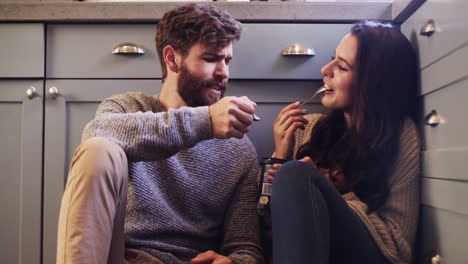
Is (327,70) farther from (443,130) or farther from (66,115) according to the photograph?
(66,115)

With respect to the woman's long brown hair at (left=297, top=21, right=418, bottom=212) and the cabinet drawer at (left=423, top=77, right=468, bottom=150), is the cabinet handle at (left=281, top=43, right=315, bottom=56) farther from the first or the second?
the cabinet drawer at (left=423, top=77, right=468, bottom=150)

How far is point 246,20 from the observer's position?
1.30m

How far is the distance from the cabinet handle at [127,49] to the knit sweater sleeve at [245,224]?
40cm

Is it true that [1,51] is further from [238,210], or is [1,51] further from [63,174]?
[238,210]

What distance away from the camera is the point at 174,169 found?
1109 millimetres

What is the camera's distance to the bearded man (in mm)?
747

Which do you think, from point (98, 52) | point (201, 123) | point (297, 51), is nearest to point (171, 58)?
point (98, 52)

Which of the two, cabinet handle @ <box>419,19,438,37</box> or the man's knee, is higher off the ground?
cabinet handle @ <box>419,19,438,37</box>

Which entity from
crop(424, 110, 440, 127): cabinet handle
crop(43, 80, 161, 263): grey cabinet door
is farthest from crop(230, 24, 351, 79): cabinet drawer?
crop(424, 110, 440, 127): cabinet handle

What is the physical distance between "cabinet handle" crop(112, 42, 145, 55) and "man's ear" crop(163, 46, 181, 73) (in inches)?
3.3

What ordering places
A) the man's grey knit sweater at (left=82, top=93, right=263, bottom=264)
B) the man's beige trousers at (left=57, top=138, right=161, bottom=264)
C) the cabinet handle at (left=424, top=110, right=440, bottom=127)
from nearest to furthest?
1. the man's beige trousers at (left=57, top=138, right=161, bottom=264)
2. the cabinet handle at (left=424, top=110, right=440, bottom=127)
3. the man's grey knit sweater at (left=82, top=93, right=263, bottom=264)

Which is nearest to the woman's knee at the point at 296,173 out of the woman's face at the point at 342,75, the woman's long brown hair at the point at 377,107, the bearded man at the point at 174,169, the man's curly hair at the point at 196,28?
the bearded man at the point at 174,169

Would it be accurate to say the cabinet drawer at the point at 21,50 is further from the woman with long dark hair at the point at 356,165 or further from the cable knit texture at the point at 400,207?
the cable knit texture at the point at 400,207

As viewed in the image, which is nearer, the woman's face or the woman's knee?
the woman's knee
